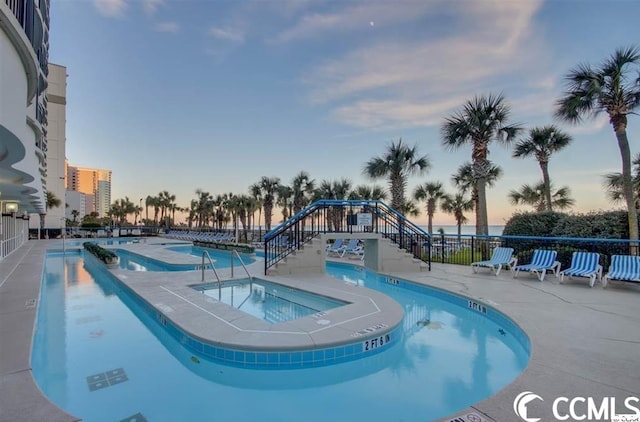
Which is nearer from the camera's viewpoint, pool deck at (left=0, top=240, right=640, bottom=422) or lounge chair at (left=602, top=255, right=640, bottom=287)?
pool deck at (left=0, top=240, right=640, bottom=422)

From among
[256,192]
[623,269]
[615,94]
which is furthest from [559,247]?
[256,192]

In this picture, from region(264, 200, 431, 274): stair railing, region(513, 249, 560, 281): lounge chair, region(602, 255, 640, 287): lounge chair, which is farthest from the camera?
region(264, 200, 431, 274): stair railing

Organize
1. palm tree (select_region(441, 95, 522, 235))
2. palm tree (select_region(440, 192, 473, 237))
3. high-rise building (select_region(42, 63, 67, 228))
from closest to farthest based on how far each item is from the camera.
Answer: palm tree (select_region(441, 95, 522, 235))
palm tree (select_region(440, 192, 473, 237))
high-rise building (select_region(42, 63, 67, 228))

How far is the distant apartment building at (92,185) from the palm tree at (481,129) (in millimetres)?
109914

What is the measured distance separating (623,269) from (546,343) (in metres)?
4.69

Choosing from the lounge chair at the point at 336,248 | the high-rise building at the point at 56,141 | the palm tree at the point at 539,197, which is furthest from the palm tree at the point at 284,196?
the high-rise building at the point at 56,141

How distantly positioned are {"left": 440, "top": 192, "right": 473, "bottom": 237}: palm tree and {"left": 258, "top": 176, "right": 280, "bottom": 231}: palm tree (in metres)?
15.2

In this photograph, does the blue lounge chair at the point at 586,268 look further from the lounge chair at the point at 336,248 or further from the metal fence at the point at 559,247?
the lounge chair at the point at 336,248

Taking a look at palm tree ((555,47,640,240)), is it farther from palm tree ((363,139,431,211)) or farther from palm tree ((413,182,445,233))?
palm tree ((413,182,445,233))

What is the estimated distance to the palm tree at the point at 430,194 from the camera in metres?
26.6

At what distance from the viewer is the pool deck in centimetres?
236

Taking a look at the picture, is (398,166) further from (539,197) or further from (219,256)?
(539,197)

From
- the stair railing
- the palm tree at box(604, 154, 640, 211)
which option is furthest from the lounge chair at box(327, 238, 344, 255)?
the palm tree at box(604, 154, 640, 211)

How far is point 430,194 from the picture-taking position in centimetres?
2695
